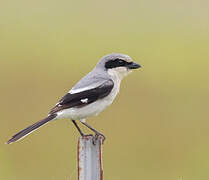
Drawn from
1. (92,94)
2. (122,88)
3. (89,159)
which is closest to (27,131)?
(92,94)

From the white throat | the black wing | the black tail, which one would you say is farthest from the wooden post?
the white throat

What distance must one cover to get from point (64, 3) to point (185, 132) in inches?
341

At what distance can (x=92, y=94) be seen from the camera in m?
4.39

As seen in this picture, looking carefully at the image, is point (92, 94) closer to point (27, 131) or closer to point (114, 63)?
point (114, 63)

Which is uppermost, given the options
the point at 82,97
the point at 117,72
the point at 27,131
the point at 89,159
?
the point at 117,72

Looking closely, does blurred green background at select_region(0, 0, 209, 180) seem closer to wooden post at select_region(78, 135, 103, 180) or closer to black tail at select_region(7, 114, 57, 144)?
black tail at select_region(7, 114, 57, 144)

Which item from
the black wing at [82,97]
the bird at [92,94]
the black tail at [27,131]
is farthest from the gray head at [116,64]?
the black tail at [27,131]

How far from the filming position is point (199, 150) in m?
6.73

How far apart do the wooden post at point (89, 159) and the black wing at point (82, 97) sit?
989 millimetres

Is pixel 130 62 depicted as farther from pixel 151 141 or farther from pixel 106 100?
pixel 151 141

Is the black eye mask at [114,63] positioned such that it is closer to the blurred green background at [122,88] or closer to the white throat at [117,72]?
the white throat at [117,72]

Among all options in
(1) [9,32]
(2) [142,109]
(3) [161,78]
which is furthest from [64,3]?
(2) [142,109]

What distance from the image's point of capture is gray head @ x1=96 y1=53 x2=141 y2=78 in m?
4.76

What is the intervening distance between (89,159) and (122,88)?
5.07m
